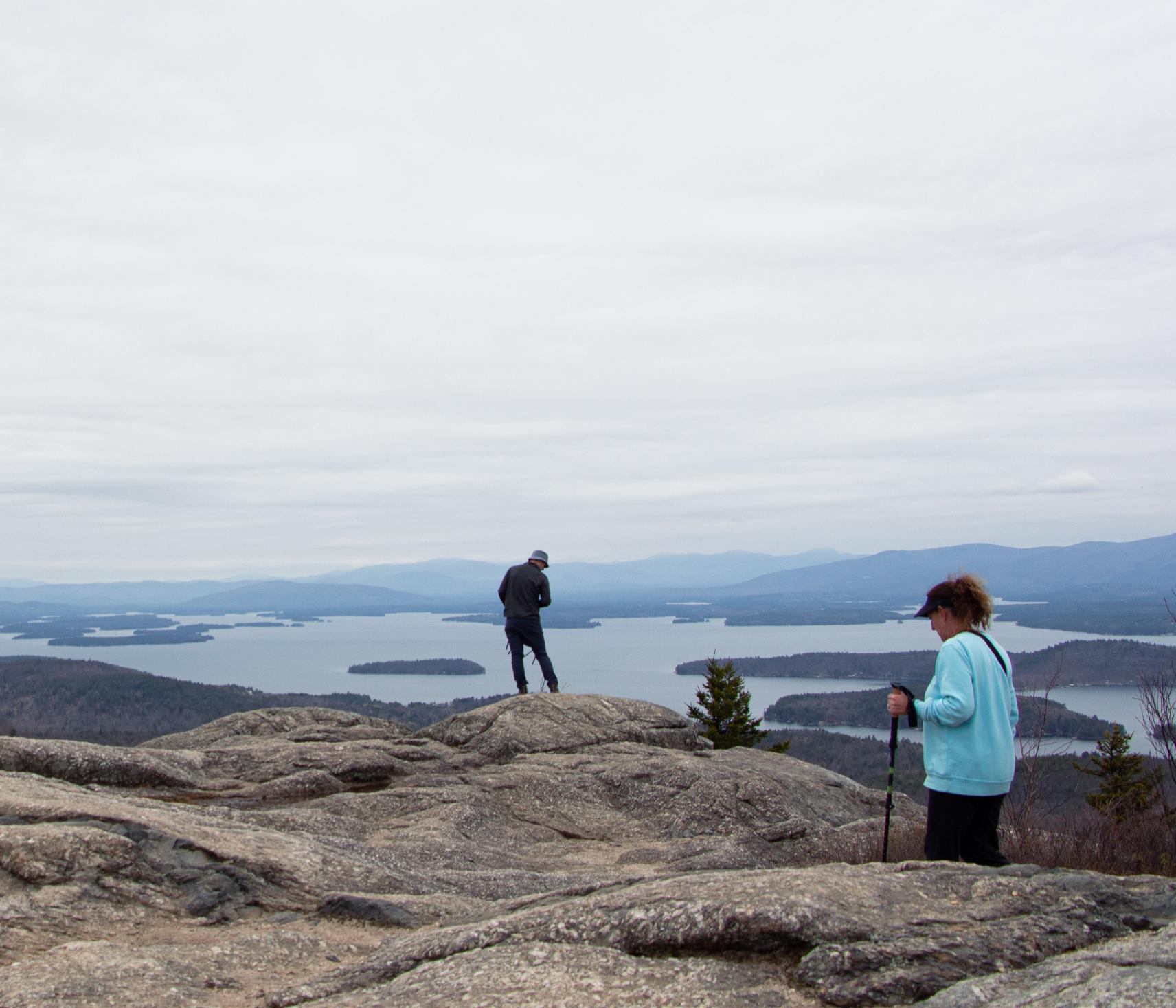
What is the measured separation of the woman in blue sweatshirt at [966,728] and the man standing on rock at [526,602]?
11483mm

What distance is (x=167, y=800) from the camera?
12.0 meters

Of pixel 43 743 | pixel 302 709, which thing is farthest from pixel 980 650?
pixel 302 709

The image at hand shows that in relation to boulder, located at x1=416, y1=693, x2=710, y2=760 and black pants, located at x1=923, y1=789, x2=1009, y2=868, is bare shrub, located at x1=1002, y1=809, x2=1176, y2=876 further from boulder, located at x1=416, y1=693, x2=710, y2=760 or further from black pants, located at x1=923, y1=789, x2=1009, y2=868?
boulder, located at x1=416, y1=693, x2=710, y2=760

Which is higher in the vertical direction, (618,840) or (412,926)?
(412,926)

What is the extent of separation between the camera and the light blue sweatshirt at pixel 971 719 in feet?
20.9

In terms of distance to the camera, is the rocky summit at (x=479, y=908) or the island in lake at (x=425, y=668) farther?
the island in lake at (x=425, y=668)

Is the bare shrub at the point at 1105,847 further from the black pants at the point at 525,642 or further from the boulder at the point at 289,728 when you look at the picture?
the boulder at the point at 289,728

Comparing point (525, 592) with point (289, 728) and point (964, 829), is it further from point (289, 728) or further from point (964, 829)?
point (964, 829)

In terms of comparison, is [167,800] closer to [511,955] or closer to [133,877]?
[133,877]

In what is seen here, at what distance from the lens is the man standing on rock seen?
17.9 metres

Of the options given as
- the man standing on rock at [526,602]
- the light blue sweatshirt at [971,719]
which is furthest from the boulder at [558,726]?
the light blue sweatshirt at [971,719]

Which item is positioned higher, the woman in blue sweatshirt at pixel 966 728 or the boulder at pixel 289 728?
the woman in blue sweatshirt at pixel 966 728

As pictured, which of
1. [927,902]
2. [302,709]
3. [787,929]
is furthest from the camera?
[302,709]

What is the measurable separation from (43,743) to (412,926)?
778 centimetres
